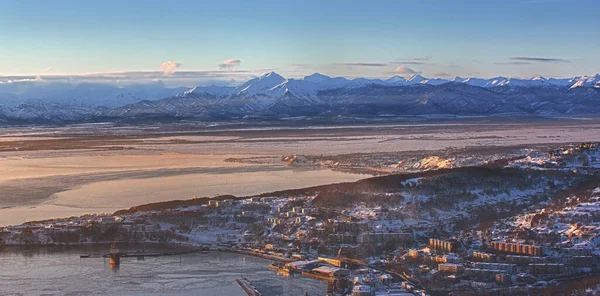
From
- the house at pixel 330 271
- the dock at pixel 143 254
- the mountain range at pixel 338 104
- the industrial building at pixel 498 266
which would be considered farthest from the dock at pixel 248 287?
the mountain range at pixel 338 104

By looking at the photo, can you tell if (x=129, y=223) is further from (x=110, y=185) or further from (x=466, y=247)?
(x=110, y=185)

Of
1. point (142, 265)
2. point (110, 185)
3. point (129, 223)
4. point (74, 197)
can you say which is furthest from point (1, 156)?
point (142, 265)

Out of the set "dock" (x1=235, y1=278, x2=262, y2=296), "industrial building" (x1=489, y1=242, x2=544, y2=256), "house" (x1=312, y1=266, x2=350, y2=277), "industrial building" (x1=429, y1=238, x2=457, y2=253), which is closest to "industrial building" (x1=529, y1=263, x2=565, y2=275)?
"industrial building" (x1=489, y1=242, x2=544, y2=256)

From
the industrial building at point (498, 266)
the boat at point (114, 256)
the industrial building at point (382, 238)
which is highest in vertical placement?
the industrial building at point (498, 266)

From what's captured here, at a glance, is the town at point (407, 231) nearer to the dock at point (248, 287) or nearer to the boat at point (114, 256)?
the dock at point (248, 287)

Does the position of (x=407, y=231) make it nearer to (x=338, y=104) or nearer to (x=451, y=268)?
(x=451, y=268)

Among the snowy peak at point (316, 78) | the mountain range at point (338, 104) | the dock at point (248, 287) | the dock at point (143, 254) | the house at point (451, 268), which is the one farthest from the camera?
the snowy peak at point (316, 78)

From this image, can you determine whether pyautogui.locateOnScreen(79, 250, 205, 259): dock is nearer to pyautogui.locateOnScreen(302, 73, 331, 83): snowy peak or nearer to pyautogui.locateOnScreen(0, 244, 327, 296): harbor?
pyautogui.locateOnScreen(0, 244, 327, 296): harbor
